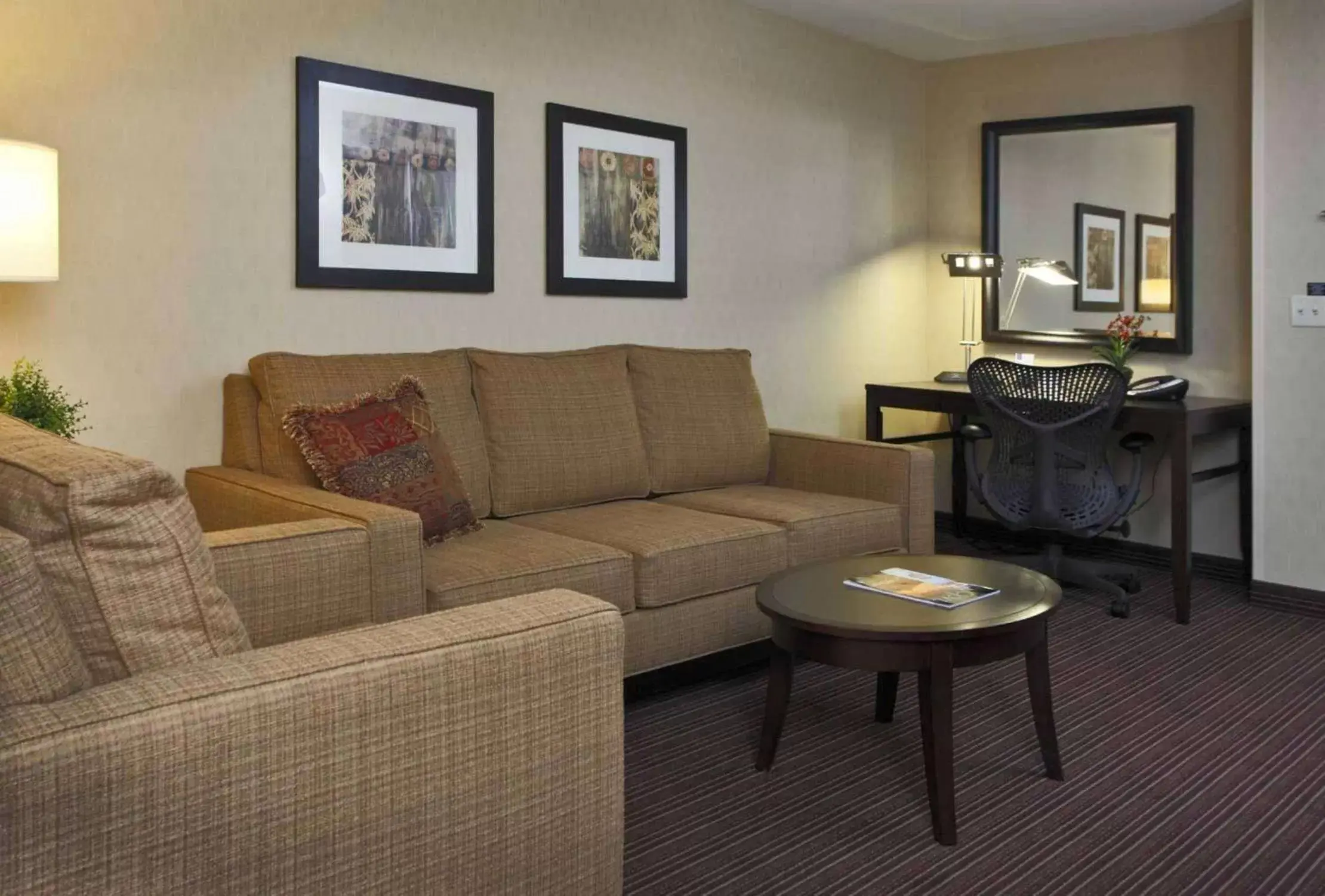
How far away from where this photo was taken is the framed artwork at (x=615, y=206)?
4078 millimetres

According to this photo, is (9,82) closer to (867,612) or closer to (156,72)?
(156,72)

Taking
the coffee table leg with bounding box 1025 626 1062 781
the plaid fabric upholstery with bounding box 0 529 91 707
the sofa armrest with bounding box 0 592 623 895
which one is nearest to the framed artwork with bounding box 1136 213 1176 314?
the coffee table leg with bounding box 1025 626 1062 781

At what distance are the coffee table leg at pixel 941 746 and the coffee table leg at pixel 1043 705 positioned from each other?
281 millimetres

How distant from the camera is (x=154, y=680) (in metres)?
1.37

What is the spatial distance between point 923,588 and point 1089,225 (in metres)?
2.92

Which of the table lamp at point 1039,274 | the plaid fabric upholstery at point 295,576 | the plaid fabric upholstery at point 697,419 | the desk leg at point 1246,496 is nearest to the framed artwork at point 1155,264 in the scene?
the table lamp at point 1039,274

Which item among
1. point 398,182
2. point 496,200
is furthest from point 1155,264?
point 398,182

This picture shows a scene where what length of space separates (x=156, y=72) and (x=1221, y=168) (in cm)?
383

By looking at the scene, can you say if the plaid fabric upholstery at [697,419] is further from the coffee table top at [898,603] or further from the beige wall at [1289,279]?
the beige wall at [1289,279]

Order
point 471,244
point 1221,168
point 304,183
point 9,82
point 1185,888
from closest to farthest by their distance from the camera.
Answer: point 1185,888, point 9,82, point 304,183, point 471,244, point 1221,168

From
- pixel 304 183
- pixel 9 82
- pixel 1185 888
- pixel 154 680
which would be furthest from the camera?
pixel 304 183

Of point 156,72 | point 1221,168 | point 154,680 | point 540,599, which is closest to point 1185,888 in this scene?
point 540,599

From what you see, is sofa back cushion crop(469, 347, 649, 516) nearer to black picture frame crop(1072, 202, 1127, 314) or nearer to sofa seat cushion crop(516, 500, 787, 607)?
sofa seat cushion crop(516, 500, 787, 607)

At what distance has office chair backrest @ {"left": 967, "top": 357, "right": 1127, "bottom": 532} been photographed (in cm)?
402
